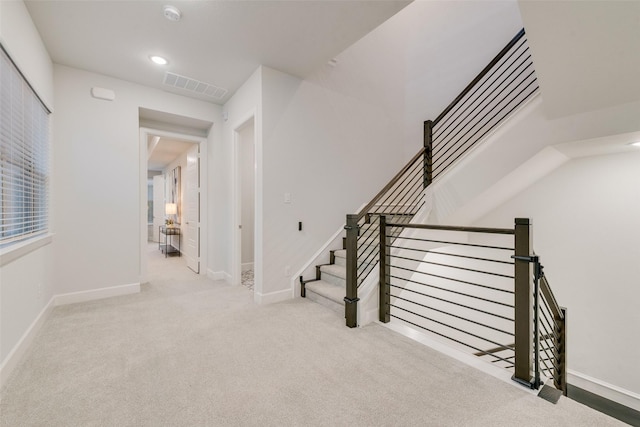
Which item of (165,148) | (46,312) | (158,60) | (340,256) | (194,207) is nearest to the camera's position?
(46,312)

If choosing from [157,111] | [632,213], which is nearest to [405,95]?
[632,213]

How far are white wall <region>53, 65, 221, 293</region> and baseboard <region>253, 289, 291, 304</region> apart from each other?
175 centimetres

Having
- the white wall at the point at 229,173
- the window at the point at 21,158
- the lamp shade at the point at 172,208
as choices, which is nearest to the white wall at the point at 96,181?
the window at the point at 21,158

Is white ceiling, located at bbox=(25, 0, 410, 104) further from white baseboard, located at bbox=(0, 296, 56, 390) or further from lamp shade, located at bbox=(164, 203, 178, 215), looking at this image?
lamp shade, located at bbox=(164, 203, 178, 215)

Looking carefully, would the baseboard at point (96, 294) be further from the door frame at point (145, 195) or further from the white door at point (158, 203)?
the white door at point (158, 203)

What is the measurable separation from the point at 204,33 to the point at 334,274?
9.43 feet

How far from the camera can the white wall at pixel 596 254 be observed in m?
3.14

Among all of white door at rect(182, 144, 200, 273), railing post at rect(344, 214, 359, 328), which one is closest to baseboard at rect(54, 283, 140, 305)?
white door at rect(182, 144, 200, 273)

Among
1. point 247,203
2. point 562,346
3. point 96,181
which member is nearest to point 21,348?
point 96,181

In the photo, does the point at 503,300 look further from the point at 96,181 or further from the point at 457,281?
the point at 96,181

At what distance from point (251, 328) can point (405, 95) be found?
4.50 meters

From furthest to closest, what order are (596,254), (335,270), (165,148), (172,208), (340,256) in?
(172,208) → (165,148) → (340,256) → (335,270) → (596,254)

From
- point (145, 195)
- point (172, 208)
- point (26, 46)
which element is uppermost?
point (26, 46)

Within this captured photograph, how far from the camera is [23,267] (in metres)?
2.25
